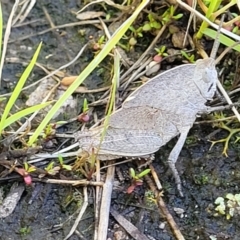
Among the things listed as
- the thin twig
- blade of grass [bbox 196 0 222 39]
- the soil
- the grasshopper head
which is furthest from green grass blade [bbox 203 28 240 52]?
the thin twig

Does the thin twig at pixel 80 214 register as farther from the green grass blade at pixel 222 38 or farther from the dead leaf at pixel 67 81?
the green grass blade at pixel 222 38

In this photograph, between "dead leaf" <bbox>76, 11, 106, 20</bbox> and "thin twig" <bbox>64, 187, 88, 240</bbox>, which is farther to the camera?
"dead leaf" <bbox>76, 11, 106, 20</bbox>

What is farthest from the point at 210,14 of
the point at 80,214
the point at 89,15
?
the point at 80,214

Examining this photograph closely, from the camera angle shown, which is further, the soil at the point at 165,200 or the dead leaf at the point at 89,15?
the dead leaf at the point at 89,15

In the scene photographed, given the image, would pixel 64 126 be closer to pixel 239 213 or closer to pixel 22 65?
pixel 22 65

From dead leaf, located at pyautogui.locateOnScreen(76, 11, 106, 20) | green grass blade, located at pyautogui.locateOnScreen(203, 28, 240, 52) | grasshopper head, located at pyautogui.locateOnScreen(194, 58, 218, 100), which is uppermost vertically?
green grass blade, located at pyautogui.locateOnScreen(203, 28, 240, 52)

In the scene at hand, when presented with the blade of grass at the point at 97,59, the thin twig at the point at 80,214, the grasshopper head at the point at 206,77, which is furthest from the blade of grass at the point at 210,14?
the thin twig at the point at 80,214

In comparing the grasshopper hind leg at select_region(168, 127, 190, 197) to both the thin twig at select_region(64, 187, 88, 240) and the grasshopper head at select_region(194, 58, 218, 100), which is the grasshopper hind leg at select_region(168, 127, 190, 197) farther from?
the thin twig at select_region(64, 187, 88, 240)

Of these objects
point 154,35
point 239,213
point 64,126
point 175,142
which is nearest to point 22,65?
point 64,126
